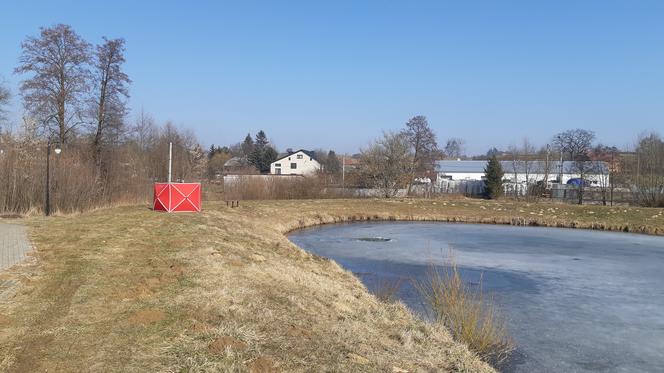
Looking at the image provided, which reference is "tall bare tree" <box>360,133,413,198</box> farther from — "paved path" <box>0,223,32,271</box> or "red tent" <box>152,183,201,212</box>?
"paved path" <box>0,223,32,271</box>

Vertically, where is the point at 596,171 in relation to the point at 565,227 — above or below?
above

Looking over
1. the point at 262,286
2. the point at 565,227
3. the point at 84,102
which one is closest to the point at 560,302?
the point at 262,286

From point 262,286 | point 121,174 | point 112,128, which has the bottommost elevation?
point 262,286

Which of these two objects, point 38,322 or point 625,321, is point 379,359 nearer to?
point 38,322

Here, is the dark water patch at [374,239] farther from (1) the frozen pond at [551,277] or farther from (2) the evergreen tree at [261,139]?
(2) the evergreen tree at [261,139]

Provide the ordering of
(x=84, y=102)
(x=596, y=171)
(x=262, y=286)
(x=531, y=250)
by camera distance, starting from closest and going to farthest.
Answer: (x=262, y=286) → (x=531, y=250) → (x=84, y=102) → (x=596, y=171)

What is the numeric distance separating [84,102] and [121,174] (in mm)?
6223

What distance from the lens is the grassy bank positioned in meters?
5.36

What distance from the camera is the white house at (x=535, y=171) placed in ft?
182

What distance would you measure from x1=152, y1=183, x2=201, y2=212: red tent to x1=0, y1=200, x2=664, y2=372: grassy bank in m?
7.45

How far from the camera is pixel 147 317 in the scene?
657cm

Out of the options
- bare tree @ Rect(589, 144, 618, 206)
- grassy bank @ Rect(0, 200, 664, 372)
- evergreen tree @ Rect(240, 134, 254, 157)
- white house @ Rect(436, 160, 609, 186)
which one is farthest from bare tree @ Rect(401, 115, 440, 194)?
evergreen tree @ Rect(240, 134, 254, 157)

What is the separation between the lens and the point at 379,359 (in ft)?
19.6

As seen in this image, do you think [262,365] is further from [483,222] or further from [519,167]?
[519,167]
